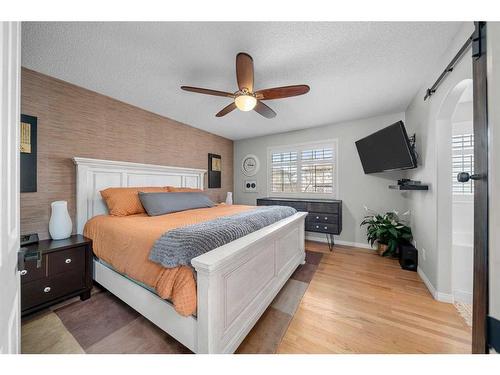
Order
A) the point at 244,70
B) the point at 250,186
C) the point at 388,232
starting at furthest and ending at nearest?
the point at 250,186 < the point at 388,232 < the point at 244,70

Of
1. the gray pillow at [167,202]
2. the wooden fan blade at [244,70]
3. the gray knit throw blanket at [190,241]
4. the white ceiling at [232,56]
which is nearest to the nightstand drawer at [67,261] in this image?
the gray pillow at [167,202]

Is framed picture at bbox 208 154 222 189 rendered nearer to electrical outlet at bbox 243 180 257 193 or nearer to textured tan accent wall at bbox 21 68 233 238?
electrical outlet at bbox 243 180 257 193

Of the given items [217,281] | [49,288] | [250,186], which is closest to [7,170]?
[217,281]

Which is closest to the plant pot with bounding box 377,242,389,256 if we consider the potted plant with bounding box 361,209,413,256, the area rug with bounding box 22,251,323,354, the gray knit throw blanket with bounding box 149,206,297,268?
the potted plant with bounding box 361,209,413,256

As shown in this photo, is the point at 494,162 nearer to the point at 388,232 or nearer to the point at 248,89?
the point at 248,89

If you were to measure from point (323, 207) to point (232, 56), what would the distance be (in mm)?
2773

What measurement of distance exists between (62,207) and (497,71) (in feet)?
10.2

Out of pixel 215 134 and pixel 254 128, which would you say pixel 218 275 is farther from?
pixel 215 134

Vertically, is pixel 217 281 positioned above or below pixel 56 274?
above

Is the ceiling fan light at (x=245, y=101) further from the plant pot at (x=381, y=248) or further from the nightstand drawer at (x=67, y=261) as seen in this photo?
the plant pot at (x=381, y=248)

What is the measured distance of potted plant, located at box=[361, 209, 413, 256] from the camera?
2865 mm

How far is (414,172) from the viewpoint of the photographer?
266 cm

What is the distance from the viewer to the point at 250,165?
15.8 ft
